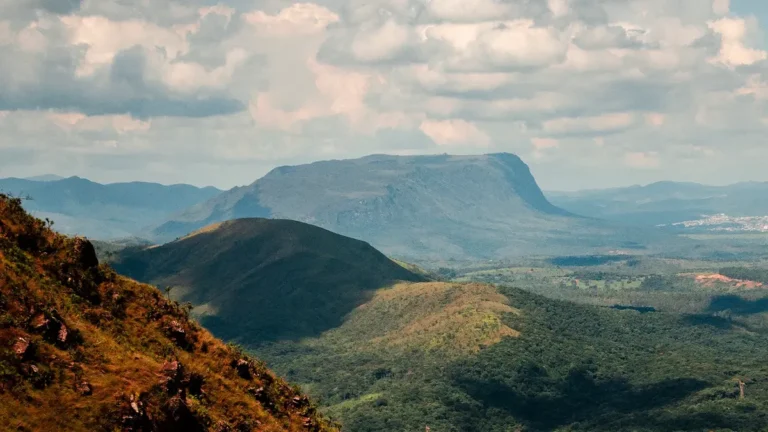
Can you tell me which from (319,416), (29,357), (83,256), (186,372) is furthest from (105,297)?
(319,416)

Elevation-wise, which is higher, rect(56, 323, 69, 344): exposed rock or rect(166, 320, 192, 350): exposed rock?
rect(56, 323, 69, 344): exposed rock

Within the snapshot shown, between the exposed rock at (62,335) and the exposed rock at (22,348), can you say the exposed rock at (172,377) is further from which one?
the exposed rock at (22,348)

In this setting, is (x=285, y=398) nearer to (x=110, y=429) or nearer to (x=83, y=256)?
(x=83, y=256)

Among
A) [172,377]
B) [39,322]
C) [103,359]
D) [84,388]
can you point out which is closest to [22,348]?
[39,322]

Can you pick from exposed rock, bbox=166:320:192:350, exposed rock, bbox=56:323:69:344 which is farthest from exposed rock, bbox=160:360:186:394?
exposed rock, bbox=166:320:192:350

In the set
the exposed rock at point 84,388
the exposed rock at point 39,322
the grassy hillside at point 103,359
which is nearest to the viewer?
the grassy hillside at point 103,359

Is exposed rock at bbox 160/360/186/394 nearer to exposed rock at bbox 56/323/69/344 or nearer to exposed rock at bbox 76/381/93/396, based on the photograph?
exposed rock at bbox 76/381/93/396

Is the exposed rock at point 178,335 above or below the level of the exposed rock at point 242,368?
above

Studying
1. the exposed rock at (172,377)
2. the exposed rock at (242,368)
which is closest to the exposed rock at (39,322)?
the exposed rock at (172,377)
